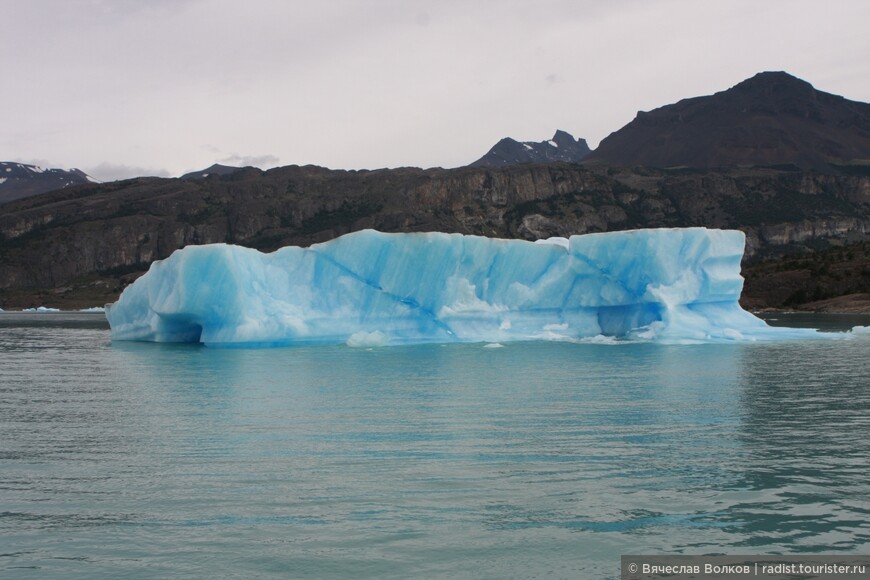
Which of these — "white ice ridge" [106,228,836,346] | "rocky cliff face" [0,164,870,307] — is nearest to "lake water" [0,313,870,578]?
"white ice ridge" [106,228,836,346]

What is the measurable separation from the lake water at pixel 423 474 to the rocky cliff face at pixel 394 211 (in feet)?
358

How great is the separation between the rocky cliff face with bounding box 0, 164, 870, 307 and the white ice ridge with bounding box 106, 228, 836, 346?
313 ft

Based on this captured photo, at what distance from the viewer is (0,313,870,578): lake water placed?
5.64 metres

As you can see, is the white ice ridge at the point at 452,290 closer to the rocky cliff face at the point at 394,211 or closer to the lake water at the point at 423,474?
the lake water at the point at 423,474

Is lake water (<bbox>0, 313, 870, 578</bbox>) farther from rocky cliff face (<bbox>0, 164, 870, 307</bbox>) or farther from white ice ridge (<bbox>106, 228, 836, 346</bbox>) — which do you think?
rocky cliff face (<bbox>0, 164, 870, 307</bbox>)

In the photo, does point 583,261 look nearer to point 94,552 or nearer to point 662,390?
point 662,390

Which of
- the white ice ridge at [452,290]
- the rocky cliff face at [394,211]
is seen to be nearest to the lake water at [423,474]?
the white ice ridge at [452,290]

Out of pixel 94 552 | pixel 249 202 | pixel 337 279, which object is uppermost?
pixel 249 202

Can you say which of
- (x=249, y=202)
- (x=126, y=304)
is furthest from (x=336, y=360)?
(x=249, y=202)

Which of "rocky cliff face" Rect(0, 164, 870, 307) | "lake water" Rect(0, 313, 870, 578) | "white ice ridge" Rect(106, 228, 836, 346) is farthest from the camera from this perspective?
"rocky cliff face" Rect(0, 164, 870, 307)

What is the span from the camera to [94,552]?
568 cm

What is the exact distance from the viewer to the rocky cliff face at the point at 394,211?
125m

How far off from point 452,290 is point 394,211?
10692 cm

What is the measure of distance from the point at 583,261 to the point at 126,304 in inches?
672
